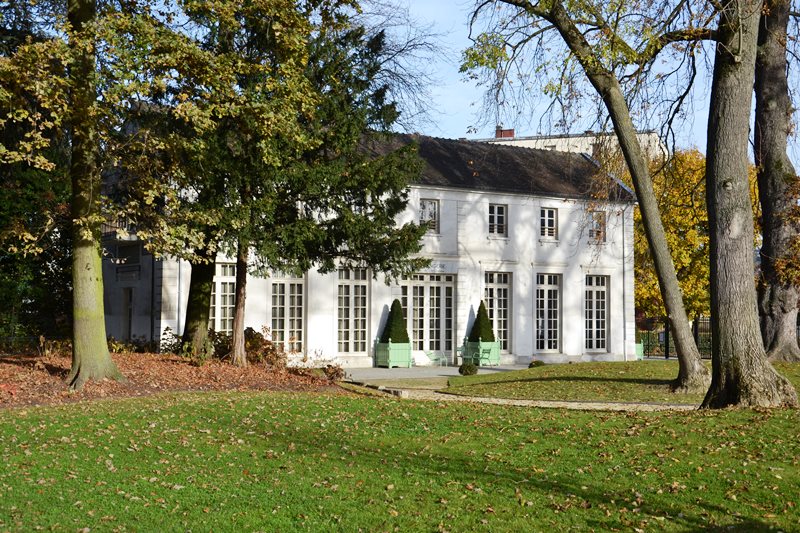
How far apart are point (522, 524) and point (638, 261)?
35.0 metres

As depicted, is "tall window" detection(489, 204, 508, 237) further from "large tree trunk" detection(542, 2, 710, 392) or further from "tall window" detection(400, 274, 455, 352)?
"large tree trunk" detection(542, 2, 710, 392)

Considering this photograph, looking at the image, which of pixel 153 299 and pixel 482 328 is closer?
pixel 153 299

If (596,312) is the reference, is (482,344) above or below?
below

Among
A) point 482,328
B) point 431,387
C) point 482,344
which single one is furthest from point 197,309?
point 482,328

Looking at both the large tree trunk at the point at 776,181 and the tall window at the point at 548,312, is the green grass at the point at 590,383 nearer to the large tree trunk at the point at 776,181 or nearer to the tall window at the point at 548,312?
the large tree trunk at the point at 776,181

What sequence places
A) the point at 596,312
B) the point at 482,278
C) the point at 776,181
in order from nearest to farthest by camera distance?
1. the point at 776,181
2. the point at 482,278
3. the point at 596,312

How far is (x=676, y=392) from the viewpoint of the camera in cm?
1639

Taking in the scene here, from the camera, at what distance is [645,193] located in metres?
15.6

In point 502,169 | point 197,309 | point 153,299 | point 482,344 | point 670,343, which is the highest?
point 502,169

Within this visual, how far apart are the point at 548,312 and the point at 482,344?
12.9ft

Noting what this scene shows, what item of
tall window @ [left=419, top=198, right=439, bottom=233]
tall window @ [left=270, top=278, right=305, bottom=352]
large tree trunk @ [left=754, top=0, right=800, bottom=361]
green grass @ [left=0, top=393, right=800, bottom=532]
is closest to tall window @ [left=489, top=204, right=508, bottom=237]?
tall window @ [left=419, top=198, right=439, bottom=233]

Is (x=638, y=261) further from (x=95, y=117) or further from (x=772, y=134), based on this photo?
(x=95, y=117)

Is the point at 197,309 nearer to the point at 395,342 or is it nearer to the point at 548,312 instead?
the point at 395,342

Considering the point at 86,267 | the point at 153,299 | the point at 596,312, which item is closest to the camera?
the point at 86,267
